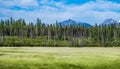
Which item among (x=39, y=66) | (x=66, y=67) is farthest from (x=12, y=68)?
(x=66, y=67)

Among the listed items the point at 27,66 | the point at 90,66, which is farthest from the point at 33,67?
the point at 90,66

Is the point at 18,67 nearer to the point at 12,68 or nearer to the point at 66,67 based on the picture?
the point at 12,68

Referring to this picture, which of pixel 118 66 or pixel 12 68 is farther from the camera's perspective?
pixel 118 66

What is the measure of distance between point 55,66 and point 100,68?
5.85 meters

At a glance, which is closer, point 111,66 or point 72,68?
point 72,68

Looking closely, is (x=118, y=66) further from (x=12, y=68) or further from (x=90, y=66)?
(x=12, y=68)

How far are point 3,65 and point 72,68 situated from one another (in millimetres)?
8778

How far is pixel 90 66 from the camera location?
43188 millimetres

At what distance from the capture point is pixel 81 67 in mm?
42250

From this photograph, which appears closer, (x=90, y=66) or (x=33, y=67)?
(x=33, y=67)

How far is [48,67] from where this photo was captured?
41.0 m

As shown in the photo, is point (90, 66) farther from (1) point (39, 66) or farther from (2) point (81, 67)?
(1) point (39, 66)

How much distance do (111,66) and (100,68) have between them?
260cm

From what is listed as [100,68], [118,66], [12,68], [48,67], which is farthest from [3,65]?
[118,66]
